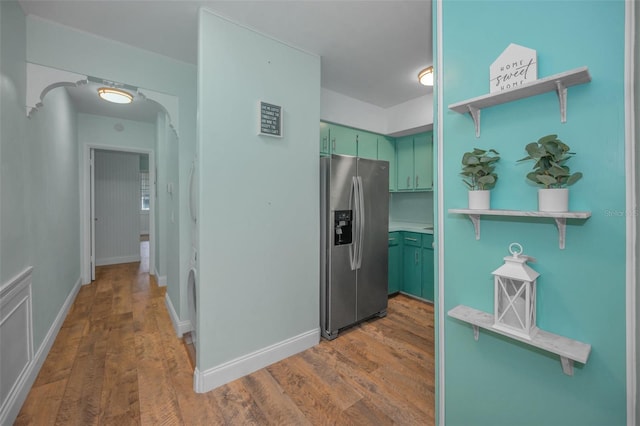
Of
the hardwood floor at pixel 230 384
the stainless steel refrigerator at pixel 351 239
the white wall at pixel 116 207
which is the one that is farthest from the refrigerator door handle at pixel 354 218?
the white wall at pixel 116 207

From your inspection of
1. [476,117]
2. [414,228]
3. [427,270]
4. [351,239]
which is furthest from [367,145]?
[476,117]

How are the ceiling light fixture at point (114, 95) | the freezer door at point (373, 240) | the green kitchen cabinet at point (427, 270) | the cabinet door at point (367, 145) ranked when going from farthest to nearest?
the cabinet door at point (367, 145) < the green kitchen cabinet at point (427, 270) < the ceiling light fixture at point (114, 95) < the freezer door at point (373, 240)

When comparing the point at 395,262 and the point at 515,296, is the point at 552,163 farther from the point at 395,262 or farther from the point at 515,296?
the point at 395,262

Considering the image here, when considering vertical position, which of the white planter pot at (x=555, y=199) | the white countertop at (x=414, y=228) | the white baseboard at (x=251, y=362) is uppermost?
the white planter pot at (x=555, y=199)

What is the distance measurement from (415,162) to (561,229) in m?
3.02

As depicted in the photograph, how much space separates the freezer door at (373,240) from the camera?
2910 mm

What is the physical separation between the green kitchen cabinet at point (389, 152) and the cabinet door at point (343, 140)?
1.74 ft

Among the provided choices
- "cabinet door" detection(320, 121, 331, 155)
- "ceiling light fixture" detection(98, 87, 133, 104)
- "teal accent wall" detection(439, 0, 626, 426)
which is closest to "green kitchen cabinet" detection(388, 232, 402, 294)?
"cabinet door" detection(320, 121, 331, 155)

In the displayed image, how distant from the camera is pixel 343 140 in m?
3.57

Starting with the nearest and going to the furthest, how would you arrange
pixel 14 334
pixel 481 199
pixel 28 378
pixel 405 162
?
pixel 481 199, pixel 14 334, pixel 28 378, pixel 405 162

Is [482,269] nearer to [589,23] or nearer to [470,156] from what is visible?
[470,156]

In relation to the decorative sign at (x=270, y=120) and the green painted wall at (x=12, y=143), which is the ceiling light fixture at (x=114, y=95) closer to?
the green painted wall at (x=12, y=143)

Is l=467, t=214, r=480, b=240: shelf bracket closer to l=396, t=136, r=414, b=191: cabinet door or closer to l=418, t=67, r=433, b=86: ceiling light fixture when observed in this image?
l=418, t=67, r=433, b=86: ceiling light fixture

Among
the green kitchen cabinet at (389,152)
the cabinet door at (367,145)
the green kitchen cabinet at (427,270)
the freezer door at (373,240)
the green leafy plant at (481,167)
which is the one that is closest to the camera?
the green leafy plant at (481,167)
